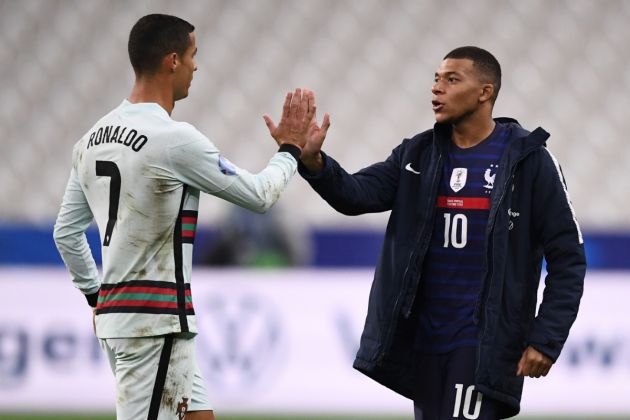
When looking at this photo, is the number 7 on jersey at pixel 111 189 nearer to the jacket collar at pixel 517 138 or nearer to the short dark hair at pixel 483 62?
the jacket collar at pixel 517 138

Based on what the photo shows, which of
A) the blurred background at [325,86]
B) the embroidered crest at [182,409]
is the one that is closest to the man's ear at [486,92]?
the embroidered crest at [182,409]

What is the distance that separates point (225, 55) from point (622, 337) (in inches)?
208

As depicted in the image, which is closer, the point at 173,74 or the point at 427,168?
the point at 173,74

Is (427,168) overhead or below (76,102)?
below

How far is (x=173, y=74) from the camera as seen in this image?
417cm

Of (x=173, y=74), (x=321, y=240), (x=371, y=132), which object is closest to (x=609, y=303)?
(x=321, y=240)

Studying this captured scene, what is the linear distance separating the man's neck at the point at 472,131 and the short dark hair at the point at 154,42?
116cm

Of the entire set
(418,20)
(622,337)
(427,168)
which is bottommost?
(622,337)

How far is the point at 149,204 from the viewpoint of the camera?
13.1 ft

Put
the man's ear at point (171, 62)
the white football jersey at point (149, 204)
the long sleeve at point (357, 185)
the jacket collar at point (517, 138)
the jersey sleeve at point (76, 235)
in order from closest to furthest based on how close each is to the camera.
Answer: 1. the white football jersey at point (149, 204)
2. the man's ear at point (171, 62)
3. the jersey sleeve at point (76, 235)
4. the jacket collar at point (517, 138)
5. the long sleeve at point (357, 185)

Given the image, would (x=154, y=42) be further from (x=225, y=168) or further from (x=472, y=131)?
(x=472, y=131)

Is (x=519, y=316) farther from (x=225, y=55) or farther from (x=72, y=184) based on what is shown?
(x=225, y=55)

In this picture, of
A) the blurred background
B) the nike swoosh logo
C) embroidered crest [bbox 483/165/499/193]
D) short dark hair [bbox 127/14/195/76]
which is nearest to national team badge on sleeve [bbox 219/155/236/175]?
short dark hair [bbox 127/14/195/76]

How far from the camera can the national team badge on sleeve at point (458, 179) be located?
4574mm
